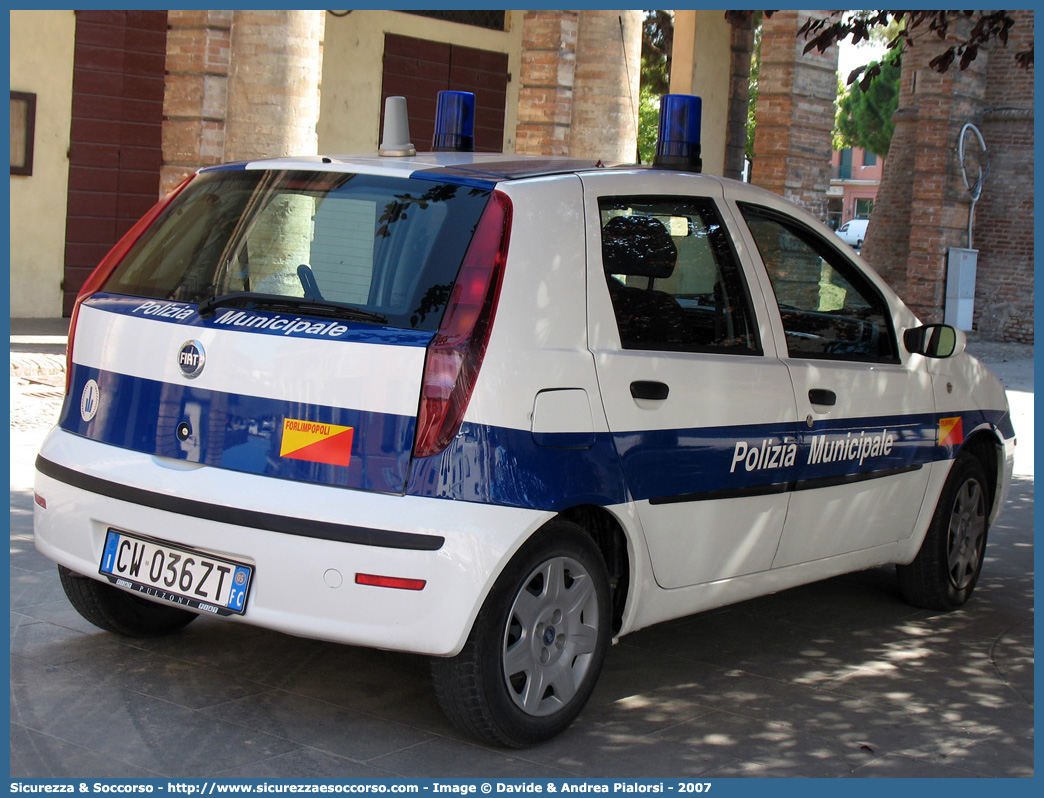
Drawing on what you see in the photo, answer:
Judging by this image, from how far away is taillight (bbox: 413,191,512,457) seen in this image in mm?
3648

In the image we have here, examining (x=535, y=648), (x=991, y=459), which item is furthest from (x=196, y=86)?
(x=535, y=648)

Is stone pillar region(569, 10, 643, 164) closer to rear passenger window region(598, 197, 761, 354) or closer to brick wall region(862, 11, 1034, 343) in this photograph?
brick wall region(862, 11, 1034, 343)

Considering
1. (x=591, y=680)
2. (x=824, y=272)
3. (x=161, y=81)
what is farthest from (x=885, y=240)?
(x=591, y=680)

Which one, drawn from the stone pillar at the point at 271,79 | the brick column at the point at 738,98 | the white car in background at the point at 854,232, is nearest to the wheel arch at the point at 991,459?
the stone pillar at the point at 271,79

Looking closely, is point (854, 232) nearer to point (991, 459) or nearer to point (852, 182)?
point (852, 182)

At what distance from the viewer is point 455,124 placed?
5.41 meters

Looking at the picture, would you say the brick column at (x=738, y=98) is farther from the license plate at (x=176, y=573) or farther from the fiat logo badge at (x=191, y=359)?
the license plate at (x=176, y=573)

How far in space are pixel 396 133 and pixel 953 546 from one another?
3.21 m

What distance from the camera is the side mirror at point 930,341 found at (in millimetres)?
5469

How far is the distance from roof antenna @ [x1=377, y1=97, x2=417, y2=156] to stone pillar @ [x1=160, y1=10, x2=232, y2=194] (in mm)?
7060

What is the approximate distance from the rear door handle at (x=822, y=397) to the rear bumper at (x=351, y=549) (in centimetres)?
156

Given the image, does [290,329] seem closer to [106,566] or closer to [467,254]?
[467,254]

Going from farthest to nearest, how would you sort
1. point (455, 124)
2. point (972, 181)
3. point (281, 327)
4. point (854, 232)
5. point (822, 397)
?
point (854, 232), point (972, 181), point (455, 124), point (822, 397), point (281, 327)

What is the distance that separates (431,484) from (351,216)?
36.1 inches
